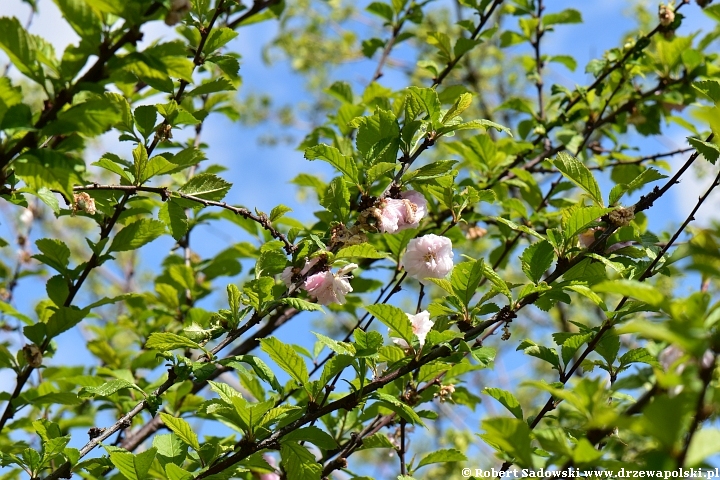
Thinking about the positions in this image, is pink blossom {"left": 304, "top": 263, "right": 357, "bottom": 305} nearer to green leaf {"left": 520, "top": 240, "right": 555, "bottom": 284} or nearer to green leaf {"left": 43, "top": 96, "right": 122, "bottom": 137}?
green leaf {"left": 520, "top": 240, "right": 555, "bottom": 284}

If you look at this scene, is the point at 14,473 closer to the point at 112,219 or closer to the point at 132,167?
the point at 112,219

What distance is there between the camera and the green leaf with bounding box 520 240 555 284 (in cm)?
156

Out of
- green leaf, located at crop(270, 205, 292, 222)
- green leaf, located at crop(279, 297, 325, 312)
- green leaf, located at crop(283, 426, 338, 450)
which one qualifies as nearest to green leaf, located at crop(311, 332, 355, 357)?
green leaf, located at crop(279, 297, 325, 312)

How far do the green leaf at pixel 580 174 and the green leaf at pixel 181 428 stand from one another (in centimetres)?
107

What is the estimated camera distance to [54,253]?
1926 millimetres

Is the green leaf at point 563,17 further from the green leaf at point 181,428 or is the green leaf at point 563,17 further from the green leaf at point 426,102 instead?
the green leaf at point 181,428

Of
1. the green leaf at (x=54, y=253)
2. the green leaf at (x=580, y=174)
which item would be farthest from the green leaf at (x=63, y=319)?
the green leaf at (x=580, y=174)

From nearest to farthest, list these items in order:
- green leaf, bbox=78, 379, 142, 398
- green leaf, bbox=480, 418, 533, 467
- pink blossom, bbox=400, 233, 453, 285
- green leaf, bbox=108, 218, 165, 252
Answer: green leaf, bbox=480, 418, 533, 467 < green leaf, bbox=78, 379, 142, 398 < pink blossom, bbox=400, 233, 453, 285 < green leaf, bbox=108, 218, 165, 252

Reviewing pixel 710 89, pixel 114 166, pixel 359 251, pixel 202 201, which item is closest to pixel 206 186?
pixel 202 201

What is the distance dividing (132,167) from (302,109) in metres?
8.40

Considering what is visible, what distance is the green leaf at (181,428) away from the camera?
1490 mm

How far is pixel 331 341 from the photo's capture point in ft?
4.90

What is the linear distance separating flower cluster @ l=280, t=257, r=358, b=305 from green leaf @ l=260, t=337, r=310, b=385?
21 cm

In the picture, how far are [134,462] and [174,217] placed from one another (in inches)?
24.0
